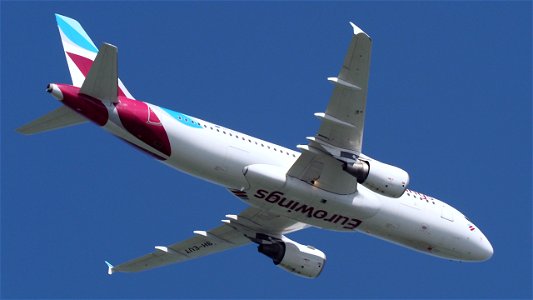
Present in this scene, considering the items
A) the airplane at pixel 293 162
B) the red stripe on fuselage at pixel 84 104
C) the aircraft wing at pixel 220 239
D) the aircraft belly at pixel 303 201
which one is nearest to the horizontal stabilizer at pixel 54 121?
the airplane at pixel 293 162

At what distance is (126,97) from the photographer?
148ft

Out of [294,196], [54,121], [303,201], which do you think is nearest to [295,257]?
[303,201]

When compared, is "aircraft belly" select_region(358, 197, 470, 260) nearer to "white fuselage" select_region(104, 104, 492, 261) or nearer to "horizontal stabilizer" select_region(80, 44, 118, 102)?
"white fuselage" select_region(104, 104, 492, 261)

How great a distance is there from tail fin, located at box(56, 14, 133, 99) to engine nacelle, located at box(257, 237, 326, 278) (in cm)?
1045

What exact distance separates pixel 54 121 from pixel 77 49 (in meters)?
4.36

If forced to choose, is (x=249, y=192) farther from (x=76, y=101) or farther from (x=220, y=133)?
(x=76, y=101)

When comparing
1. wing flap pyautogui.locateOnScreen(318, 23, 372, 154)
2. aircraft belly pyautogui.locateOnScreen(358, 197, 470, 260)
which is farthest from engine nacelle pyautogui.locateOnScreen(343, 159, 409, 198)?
aircraft belly pyautogui.locateOnScreen(358, 197, 470, 260)

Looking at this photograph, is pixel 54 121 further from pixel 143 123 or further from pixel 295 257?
pixel 295 257

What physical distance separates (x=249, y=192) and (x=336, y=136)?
4.46 meters

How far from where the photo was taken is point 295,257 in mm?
51500

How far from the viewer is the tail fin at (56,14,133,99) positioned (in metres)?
46.2

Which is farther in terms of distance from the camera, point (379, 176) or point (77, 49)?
point (77, 49)

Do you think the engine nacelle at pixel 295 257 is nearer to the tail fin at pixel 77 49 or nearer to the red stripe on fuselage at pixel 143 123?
the red stripe on fuselage at pixel 143 123

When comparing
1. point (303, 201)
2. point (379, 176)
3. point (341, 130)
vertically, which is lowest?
point (303, 201)
